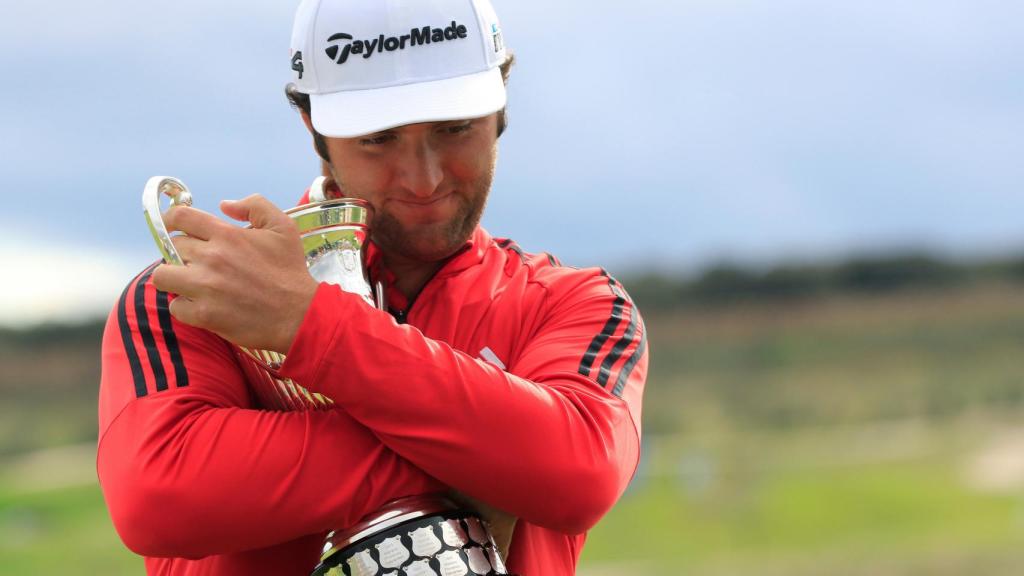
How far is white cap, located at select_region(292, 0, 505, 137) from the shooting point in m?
1.96

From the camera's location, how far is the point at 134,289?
1886mm

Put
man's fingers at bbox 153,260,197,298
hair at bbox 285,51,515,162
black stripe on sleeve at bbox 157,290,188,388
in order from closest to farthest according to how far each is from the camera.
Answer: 1. man's fingers at bbox 153,260,197,298
2. black stripe on sleeve at bbox 157,290,188,388
3. hair at bbox 285,51,515,162

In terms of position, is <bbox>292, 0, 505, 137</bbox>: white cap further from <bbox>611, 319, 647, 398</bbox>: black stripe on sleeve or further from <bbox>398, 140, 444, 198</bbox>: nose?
<bbox>611, 319, 647, 398</bbox>: black stripe on sleeve

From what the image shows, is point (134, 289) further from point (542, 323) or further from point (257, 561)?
point (542, 323)

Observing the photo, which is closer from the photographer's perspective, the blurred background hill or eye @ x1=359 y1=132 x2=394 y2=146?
eye @ x1=359 y1=132 x2=394 y2=146

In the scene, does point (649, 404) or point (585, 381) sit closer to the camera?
point (585, 381)

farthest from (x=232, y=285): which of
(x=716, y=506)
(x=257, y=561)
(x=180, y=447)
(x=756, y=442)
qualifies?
(x=756, y=442)

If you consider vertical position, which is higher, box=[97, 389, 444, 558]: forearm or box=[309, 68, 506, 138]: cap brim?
box=[309, 68, 506, 138]: cap brim

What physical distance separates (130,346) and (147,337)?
1.0 inches

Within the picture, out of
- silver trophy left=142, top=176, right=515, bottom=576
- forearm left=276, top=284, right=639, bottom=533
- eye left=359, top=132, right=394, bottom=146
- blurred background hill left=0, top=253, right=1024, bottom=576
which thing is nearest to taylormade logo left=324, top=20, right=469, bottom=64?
eye left=359, top=132, right=394, bottom=146

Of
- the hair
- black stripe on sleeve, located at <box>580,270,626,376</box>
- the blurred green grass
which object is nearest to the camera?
black stripe on sleeve, located at <box>580,270,626,376</box>

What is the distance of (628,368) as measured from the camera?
199cm

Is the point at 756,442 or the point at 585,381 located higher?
the point at 585,381

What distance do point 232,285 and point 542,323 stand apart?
0.58 m
